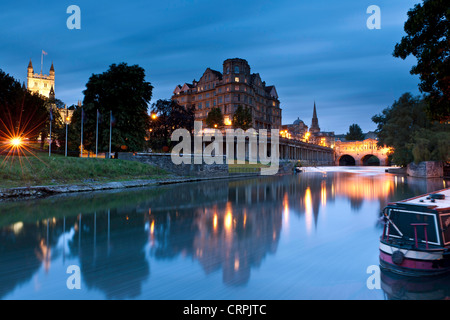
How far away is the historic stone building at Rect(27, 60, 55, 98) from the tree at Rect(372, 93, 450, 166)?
172 meters

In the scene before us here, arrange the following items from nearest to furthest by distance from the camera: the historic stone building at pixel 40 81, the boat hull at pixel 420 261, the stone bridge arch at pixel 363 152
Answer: the boat hull at pixel 420 261
the stone bridge arch at pixel 363 152
the historic stone building at pixel 40 81

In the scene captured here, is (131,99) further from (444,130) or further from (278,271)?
(444,130)

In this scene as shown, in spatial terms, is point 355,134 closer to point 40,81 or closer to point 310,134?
point 310,134

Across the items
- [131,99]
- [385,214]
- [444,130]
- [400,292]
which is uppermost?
[131,99]

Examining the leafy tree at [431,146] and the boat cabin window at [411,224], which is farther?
the leafy tree at [431,146]

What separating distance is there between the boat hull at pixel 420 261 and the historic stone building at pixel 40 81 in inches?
7386

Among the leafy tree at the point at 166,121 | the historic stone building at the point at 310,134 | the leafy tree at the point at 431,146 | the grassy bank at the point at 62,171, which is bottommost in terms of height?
the grassy bank at the point at 62,171

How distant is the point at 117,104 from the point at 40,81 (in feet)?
530

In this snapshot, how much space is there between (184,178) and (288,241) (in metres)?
28.5

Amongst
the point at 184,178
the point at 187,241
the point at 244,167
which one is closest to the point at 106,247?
the point at 187,241

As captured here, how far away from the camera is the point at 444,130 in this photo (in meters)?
47.6

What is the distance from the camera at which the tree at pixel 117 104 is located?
36725 millimetres

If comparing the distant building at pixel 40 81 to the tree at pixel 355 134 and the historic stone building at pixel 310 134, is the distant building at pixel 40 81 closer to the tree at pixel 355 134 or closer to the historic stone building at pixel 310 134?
the historic stone building at pixel 310 134

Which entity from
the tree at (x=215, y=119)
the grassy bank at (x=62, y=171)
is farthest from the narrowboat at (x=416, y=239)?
the tree at (x=215, y=119)
